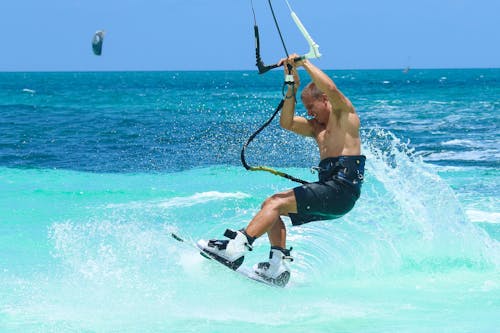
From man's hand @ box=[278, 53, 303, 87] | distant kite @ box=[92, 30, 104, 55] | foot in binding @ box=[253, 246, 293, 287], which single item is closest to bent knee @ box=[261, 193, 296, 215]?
foot in binding @ box=[253, 246, 293, 287]

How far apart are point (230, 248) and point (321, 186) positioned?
87cm

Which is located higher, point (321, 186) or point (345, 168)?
point (345, 168)

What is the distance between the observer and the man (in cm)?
606

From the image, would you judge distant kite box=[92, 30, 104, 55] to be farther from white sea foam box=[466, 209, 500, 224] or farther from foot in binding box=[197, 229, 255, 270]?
foot in binding box=[197, 229, 255, 270]

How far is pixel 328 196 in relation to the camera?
6082 mm

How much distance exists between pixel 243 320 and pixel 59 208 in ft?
20.2

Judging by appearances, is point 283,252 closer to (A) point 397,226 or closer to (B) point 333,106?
(B) point 333,106

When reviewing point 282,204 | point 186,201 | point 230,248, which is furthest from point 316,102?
point 186,201

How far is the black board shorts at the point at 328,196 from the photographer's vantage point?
6.07 m

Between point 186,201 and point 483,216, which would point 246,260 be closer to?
point 186,201

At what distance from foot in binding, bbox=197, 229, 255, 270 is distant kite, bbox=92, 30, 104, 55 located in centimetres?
1195

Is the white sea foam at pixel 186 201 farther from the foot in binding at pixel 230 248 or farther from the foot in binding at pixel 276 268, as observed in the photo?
the foot in binding at pixel 230 248

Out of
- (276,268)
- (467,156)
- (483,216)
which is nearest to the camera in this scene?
(276,268)

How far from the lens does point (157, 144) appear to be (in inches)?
860
